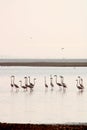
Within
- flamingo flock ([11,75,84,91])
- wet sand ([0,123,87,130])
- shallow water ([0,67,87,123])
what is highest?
wet sand ([0,123,87,130])

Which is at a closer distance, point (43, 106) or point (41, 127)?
point (41, 127)

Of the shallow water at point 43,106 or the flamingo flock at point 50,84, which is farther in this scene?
the flamingo flock at point 50,84

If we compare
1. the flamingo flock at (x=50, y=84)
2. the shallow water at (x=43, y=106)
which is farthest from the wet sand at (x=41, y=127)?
the flamingo flock at (x=50, y=84)

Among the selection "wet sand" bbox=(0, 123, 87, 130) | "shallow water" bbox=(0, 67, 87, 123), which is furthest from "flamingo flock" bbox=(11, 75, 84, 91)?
"wet sand" bbox=(0, 123, 87, 130)

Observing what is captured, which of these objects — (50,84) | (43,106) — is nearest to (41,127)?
(43,106)

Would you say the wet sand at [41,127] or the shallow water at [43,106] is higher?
the wet sand at [41,127]

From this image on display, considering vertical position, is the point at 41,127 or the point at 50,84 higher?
the point at 41,127

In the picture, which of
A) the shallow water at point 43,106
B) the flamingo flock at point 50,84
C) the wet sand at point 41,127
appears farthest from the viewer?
the flamingo flock at point 50,84

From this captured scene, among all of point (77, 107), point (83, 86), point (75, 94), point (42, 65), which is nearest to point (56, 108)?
point (77, 107)

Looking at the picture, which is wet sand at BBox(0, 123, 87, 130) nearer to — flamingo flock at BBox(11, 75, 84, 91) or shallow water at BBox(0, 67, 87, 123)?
shallow water at BBox(0, 67, 87, 123)

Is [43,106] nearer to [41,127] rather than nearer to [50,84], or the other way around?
[50,84]

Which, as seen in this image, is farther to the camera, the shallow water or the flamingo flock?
the flamingo flock

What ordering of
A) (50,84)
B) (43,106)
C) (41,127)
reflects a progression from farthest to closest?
(50,84)
(43,106)
(41,127)

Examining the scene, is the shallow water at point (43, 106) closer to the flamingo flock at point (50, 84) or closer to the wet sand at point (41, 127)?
the flamingo flock at point (50, 84)
